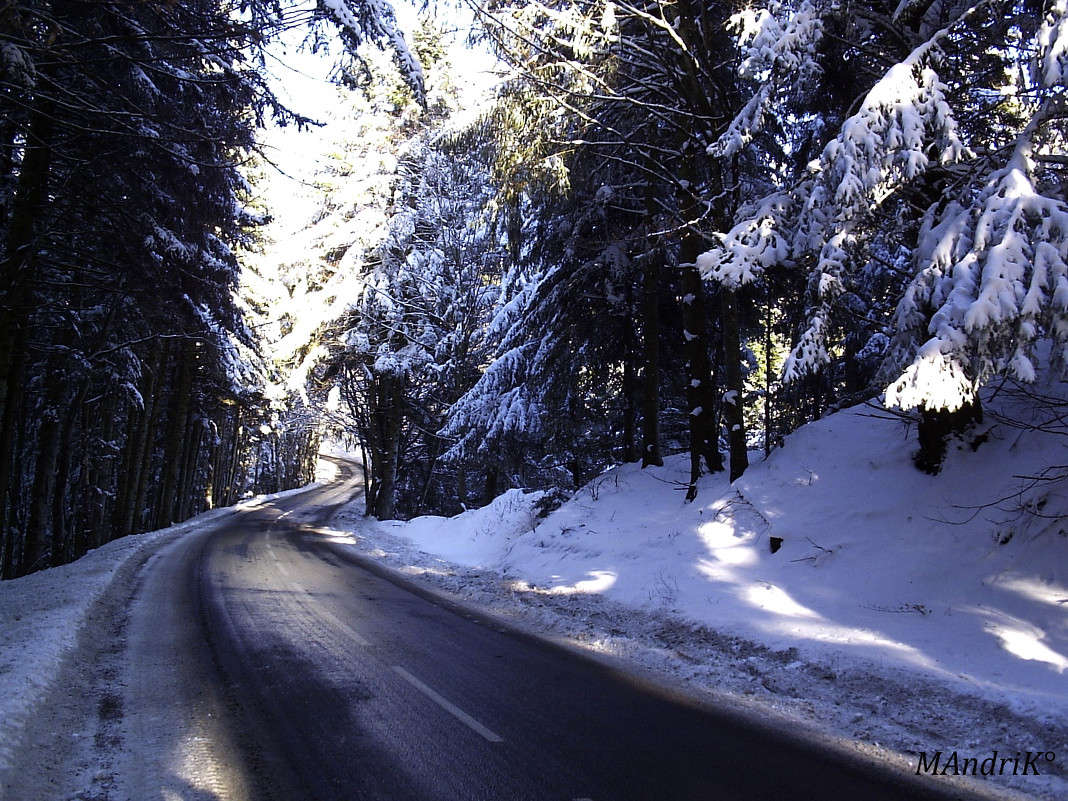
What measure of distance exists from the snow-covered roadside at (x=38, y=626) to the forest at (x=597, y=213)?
243 centimetres

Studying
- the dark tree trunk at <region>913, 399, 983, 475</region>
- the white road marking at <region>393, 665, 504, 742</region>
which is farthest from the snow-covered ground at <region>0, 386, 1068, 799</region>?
the white road marking at <region>393, 665, 504, 742</region>

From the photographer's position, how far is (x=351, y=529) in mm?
24875

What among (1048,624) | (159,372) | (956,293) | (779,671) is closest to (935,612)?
(1048,624)

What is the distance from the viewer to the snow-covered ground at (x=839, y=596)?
17.4 ft

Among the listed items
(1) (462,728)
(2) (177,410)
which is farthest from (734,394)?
(2) (177,410)

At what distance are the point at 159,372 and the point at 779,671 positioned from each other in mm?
23495

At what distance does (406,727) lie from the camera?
5098mm

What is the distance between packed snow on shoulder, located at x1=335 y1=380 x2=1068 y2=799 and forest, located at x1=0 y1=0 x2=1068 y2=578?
84 cm

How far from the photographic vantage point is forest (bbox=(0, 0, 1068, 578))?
6.49 meters

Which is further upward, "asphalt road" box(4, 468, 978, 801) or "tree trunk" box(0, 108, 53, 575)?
"tree trunk" box(0, 108, 53, 575)

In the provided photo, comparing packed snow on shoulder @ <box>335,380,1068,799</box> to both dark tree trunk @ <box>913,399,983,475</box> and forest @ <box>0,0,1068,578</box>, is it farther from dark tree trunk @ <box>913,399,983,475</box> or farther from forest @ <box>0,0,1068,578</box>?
forest @ <box>0,0,1068,578</box>

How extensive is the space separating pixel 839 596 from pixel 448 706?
5.00m

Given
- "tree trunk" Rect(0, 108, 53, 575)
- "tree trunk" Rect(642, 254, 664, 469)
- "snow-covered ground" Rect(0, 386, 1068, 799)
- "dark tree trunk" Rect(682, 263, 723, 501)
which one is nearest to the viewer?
"snow-covered ground" Rect(0, 386, 1068, 799)

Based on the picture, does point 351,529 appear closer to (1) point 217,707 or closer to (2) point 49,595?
(2) point 49,595
